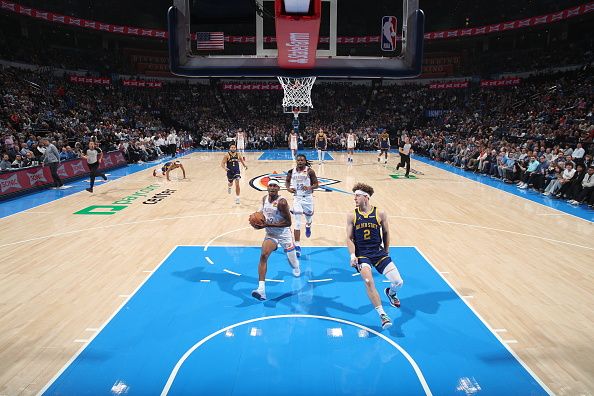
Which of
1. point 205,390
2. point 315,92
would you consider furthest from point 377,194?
point 315,92

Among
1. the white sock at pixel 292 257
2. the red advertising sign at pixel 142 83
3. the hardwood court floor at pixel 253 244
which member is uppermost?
the red advertising sign at pixel 142 83

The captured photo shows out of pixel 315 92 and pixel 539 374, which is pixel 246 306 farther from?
pixel 315 92

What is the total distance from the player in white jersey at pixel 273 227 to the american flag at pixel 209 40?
206 cm

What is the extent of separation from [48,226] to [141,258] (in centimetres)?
380

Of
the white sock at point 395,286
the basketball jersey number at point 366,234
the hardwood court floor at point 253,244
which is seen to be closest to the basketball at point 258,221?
the basketball jersey number at point 366,234

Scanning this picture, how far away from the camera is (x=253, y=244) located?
8.99 metres

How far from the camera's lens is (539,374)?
4.46m

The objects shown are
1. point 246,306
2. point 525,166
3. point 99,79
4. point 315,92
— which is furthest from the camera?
point 315,92

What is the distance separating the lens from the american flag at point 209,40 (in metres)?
5.89

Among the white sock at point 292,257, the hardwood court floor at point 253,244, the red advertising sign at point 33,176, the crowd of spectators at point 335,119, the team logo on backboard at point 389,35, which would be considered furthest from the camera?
the crowd of spectators at point 335,119

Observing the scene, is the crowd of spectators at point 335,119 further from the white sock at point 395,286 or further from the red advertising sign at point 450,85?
the white sock at point 395,286

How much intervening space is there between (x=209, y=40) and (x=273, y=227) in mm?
2826

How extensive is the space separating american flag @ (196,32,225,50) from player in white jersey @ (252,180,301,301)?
2060mm

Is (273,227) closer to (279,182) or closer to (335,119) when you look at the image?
(279,182)
